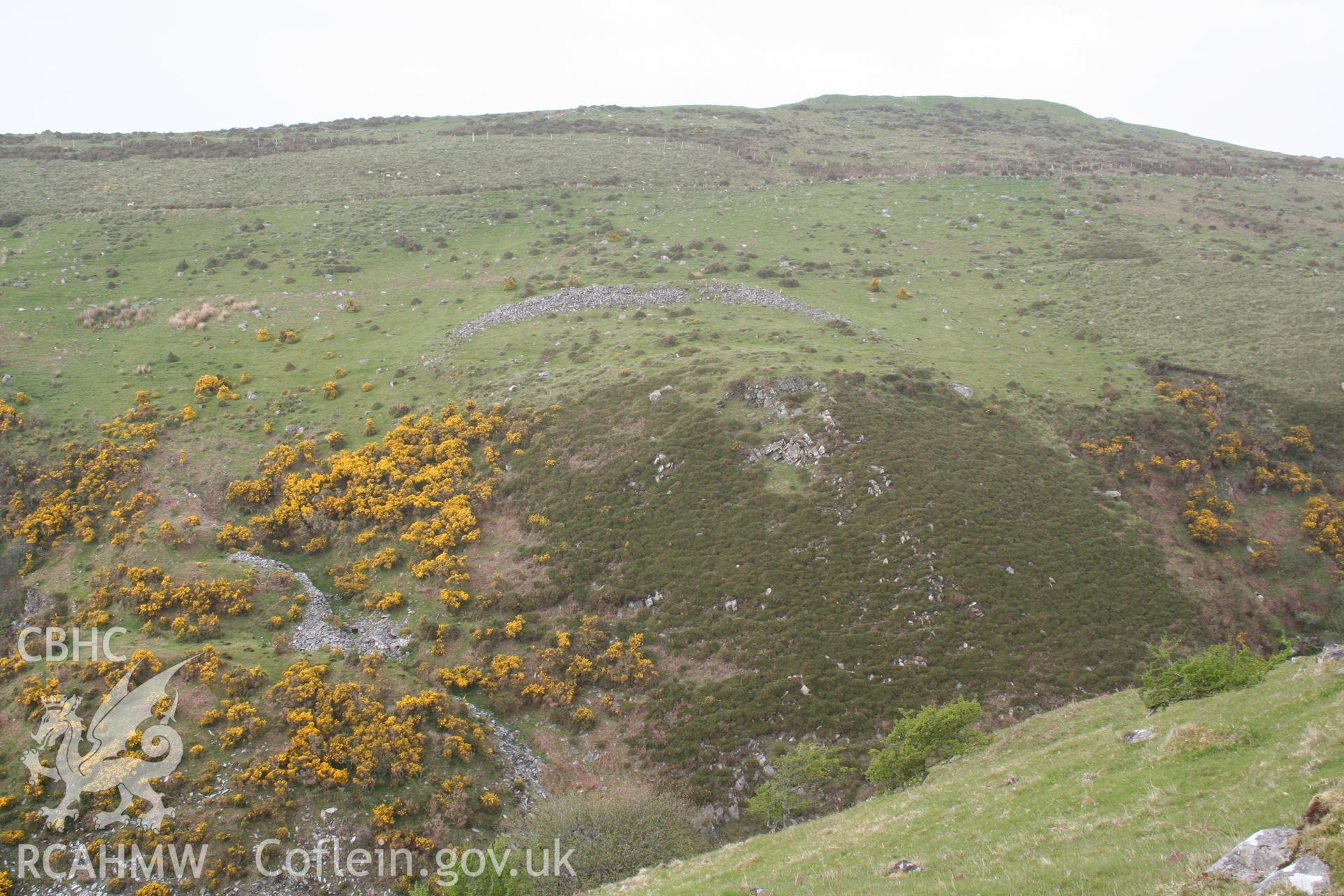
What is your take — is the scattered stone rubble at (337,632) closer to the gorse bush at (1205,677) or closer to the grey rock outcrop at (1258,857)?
the gorse bush at (1205,677)

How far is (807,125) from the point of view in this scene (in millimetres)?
125500

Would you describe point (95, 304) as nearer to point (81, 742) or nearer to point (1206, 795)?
point (81, 742)

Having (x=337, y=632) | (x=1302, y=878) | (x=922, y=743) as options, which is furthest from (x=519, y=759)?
(x=1302, y=878)

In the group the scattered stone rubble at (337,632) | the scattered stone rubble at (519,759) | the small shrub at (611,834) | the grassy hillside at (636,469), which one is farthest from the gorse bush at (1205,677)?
the scattered stone rubble at (337,632)

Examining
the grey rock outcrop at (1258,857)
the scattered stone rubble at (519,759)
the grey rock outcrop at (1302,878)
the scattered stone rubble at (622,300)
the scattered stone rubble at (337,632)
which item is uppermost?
the scattered stone rubble at (622,300)

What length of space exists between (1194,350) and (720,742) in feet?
164

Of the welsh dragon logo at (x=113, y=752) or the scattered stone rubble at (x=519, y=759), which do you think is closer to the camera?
the welsh dragon logo at (x=113, y=752)

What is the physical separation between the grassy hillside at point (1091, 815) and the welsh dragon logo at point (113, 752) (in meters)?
16.3

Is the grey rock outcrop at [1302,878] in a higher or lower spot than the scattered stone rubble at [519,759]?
higher

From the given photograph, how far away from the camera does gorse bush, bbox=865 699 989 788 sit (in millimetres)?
23719

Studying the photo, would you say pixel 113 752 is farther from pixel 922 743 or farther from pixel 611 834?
pixel 922 743

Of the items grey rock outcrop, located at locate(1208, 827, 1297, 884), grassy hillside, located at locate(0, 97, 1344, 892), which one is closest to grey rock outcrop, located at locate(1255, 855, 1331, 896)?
grey rock outcrop, located at locate(1208, 827, 1297, 884)

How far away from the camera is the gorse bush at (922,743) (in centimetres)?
2372

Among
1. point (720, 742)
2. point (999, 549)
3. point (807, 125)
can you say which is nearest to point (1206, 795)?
point (720, 742)
